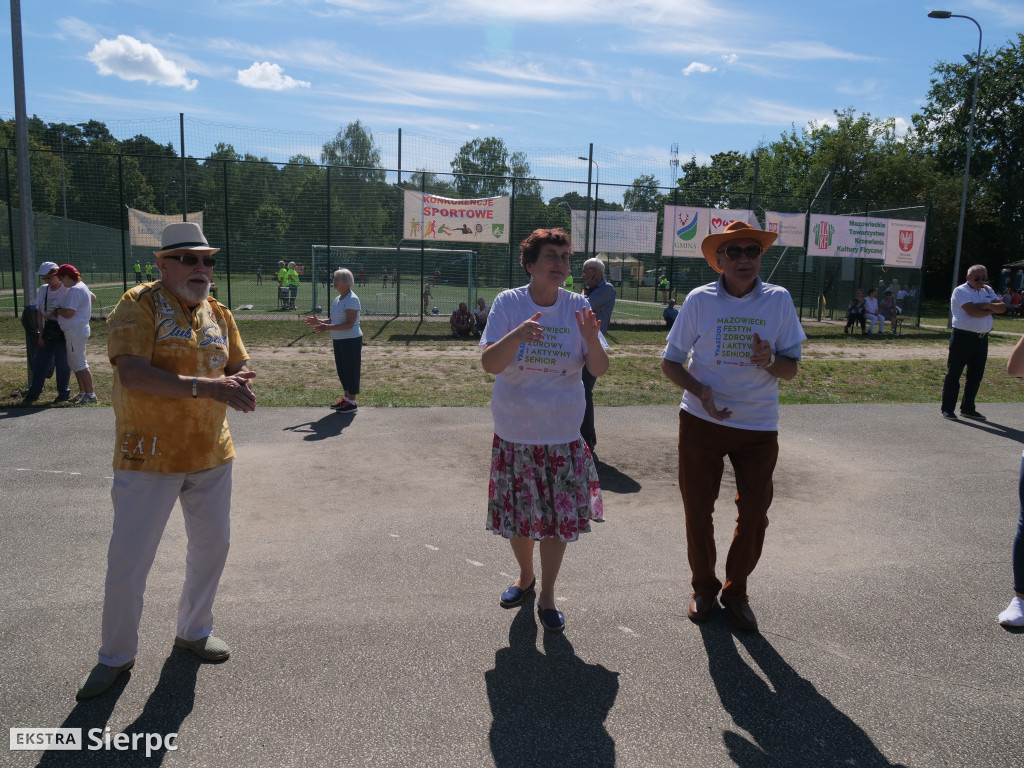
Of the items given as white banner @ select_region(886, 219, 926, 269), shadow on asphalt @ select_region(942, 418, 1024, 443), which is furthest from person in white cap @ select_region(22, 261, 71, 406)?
white banner @ select_region(886, 219, 926, 269)

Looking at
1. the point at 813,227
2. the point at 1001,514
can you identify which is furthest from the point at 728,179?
the point at 1001,514

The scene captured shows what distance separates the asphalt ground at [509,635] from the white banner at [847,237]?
62.8 ft

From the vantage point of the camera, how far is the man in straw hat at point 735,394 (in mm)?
3713

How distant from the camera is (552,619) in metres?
3.73

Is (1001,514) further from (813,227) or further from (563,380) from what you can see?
(813,227)

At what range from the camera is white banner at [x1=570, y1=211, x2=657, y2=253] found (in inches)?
851

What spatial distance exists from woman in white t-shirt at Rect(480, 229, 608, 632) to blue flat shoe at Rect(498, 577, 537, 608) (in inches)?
10.9

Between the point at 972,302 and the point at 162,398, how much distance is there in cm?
916

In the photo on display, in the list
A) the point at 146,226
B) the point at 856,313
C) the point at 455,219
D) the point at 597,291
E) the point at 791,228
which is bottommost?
the point at 856,313

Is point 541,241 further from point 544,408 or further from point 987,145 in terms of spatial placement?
point 987,145

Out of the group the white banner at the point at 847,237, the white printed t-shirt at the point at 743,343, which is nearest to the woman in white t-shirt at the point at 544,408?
the white printed t-shirt at the point at 743,343

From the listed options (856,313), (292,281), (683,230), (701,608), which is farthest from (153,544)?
(856,313)

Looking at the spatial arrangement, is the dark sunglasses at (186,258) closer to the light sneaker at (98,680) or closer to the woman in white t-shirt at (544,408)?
the woman in white t-shirt at (544,408)

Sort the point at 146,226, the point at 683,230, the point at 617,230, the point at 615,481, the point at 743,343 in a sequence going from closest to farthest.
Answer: the point at 743,343
the point at 615,481
the point at 146,226
the point at 617,230
the point at 683,230
